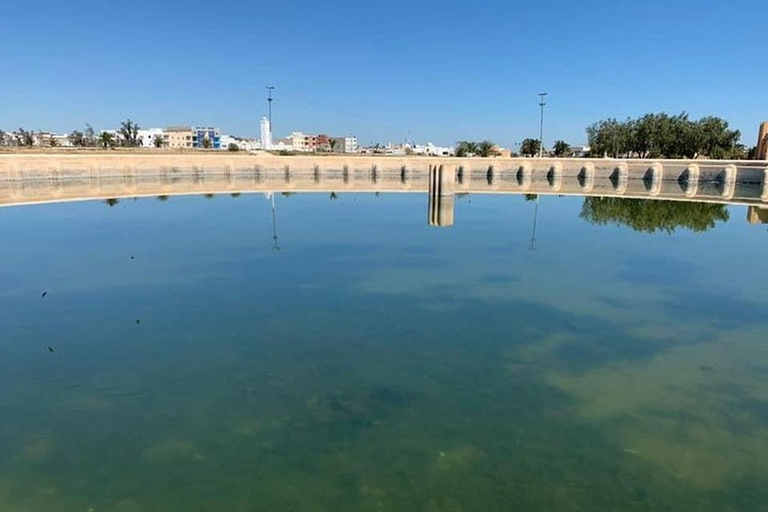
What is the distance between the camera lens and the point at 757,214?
72.8 feet

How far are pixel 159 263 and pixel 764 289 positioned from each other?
12541 mm

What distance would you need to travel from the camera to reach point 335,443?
15.3 feet

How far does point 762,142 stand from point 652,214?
4229cm

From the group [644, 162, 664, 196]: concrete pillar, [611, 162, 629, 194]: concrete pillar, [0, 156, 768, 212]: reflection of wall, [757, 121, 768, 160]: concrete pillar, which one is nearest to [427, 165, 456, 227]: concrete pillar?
[0, 156, 768, 212]: reflection of wall

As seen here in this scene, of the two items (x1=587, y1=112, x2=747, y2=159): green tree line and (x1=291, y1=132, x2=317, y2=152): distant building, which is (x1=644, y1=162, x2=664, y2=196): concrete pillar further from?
(x1=291, y1=132, x2=317, y2=152): distant building

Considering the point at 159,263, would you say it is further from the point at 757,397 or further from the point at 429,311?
the point at 757,397

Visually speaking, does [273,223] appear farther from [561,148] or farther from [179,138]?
[179,138]

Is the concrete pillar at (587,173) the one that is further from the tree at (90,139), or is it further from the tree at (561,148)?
the tree at (90,139)

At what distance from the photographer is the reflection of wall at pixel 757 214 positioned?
20.3m

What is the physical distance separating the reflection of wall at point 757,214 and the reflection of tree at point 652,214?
86 centimetres

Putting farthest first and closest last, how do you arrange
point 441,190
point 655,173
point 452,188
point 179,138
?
point 179,138 → point 655,173 → point 452,188 → point 441,190

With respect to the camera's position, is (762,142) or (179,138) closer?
(762,142)

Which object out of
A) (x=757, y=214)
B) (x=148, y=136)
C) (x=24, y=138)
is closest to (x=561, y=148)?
(x=757, y=214)

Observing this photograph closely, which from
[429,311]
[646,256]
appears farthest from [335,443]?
[646,256]
